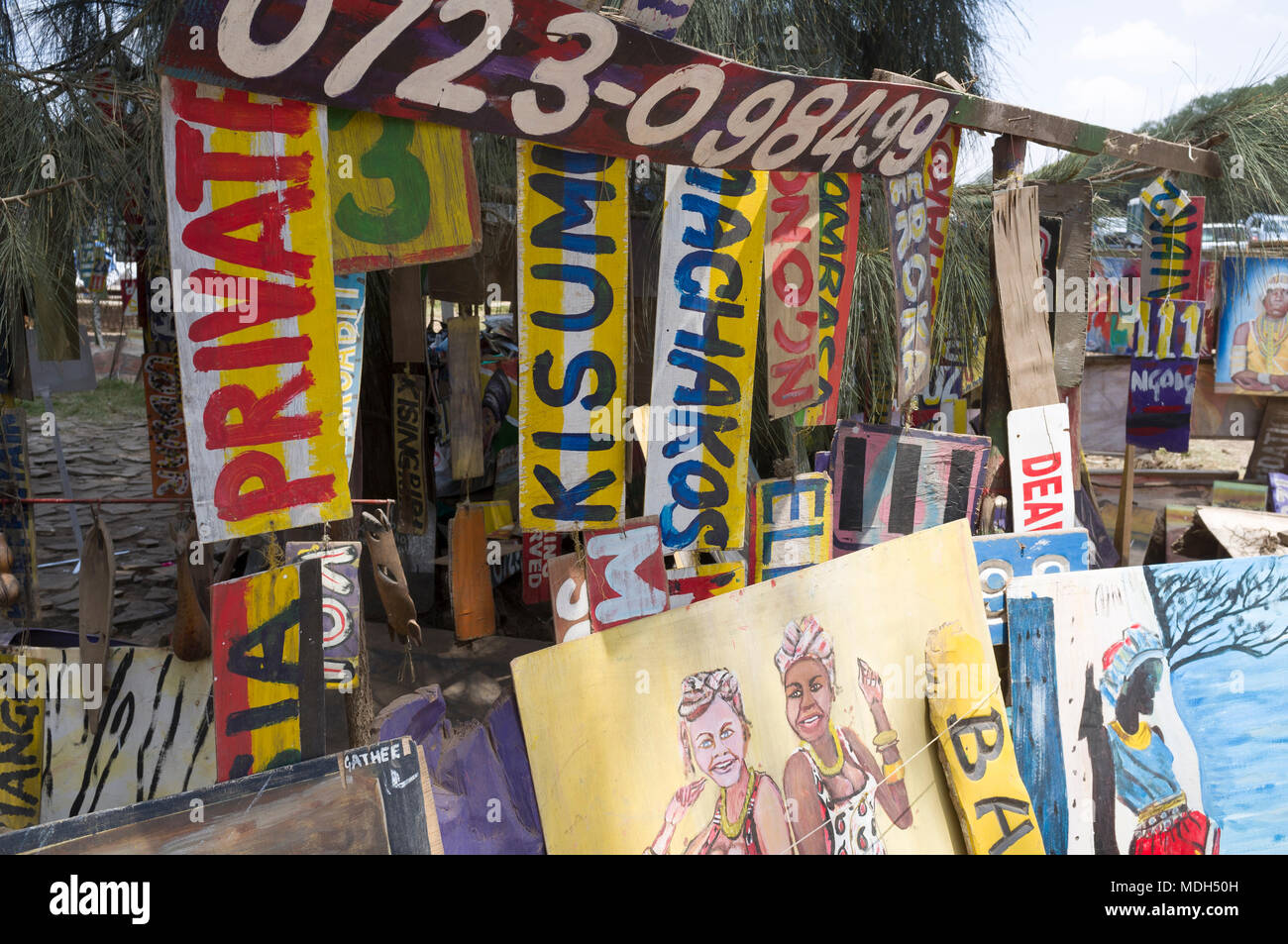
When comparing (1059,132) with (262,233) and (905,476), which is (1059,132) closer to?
(905,476)

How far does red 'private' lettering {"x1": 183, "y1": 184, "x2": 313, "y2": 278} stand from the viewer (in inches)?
75.2

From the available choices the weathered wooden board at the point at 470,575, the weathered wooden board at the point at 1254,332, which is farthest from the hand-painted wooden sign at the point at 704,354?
the weathered wooden board at the point at 1254,332

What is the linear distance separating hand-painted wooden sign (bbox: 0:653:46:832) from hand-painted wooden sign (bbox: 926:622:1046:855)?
2.92 m

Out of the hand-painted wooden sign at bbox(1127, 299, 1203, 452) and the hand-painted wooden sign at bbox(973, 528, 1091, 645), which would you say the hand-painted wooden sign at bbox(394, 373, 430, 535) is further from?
the hand-painted wooden sign at bbox(1127, 299, 1203, 452)

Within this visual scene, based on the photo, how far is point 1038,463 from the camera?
11.2 ft

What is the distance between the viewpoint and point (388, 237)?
7.28 ft

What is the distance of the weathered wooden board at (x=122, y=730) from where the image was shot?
112 inches

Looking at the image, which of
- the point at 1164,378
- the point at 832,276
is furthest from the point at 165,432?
the point at 1164,378

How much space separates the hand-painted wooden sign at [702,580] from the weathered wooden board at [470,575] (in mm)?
1724

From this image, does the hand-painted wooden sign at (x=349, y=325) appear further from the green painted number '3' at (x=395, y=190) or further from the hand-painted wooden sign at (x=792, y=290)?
the hand-painted wooden sign at (x=792, y=290)

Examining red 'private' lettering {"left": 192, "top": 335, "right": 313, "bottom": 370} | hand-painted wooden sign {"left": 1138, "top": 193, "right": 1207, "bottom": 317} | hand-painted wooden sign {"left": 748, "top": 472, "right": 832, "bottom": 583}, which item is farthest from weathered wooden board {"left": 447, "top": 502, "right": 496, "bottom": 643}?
hand-painted wooden sign {"left": 1138, "top": 193, "right": 1207, "bottom": 317}

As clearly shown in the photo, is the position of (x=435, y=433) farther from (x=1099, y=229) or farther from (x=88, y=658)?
(x=1099, y=229)

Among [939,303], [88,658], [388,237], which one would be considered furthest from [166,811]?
[939,303]

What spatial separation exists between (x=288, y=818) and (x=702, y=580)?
5.14 feet
